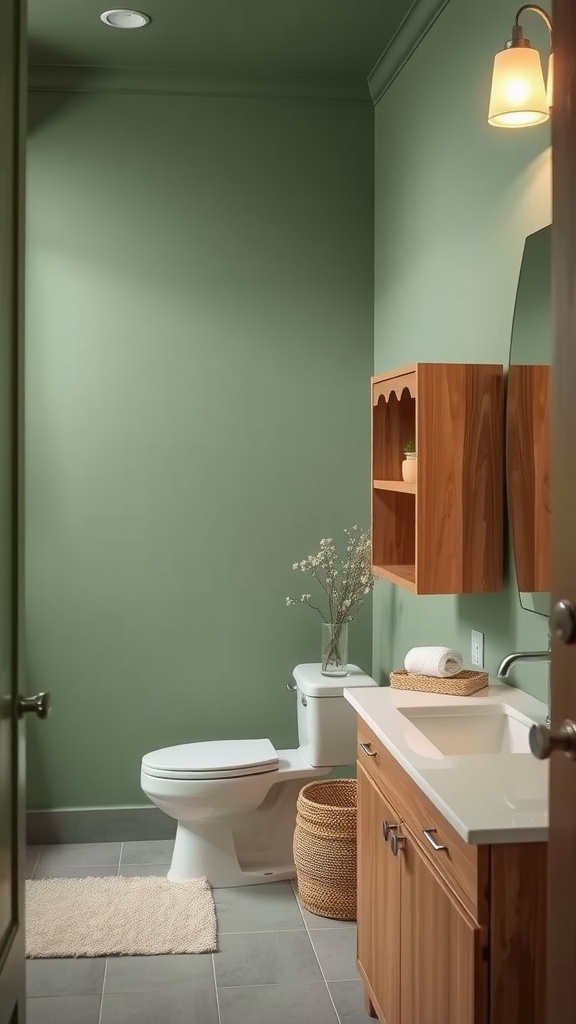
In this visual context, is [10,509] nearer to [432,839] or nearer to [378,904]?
[432,839]

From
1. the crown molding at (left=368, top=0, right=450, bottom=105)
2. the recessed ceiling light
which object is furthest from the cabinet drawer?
the recessed ceiling light

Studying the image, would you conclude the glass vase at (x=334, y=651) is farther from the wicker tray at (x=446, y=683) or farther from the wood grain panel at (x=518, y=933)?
the wood grain panel at (x=518, y=933)

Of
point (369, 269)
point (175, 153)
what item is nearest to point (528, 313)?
point (369, 269)

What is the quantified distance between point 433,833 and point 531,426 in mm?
989

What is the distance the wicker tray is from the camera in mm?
2658

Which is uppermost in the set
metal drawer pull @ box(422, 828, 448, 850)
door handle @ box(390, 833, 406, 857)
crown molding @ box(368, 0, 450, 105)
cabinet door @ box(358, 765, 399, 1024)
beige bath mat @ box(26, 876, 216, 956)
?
crown molding @ box(368, 0, 450, 105)

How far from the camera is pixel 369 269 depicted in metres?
4.20

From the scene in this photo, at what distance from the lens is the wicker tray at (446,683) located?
2658mm

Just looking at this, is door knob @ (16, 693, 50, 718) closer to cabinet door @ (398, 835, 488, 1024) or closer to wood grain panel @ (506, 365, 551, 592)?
cabinet door @ (398, 835, 488, 1024)

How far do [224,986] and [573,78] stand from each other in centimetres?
250

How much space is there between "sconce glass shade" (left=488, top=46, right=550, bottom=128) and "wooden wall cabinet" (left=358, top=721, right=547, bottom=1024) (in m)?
1.42

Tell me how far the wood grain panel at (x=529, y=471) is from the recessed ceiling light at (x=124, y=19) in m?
1.90

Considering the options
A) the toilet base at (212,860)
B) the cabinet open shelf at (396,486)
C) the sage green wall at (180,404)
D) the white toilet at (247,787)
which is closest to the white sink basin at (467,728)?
the cabinet open shelf at (396,486)

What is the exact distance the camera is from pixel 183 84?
13.4 ft
